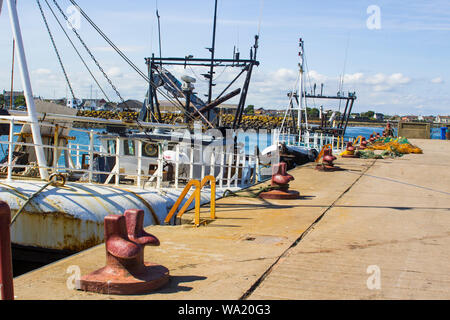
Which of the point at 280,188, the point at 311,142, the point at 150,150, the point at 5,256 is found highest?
the point at 150,150

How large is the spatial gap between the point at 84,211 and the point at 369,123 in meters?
191

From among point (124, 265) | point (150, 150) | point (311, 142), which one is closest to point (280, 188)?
point (150, 150)

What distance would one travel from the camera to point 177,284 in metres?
5.05

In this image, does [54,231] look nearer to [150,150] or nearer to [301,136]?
[150,150]

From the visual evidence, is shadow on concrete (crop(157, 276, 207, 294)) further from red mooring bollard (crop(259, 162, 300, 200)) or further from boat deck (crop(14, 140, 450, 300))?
red mooring bollard (crop(259, 162, 300, 200))

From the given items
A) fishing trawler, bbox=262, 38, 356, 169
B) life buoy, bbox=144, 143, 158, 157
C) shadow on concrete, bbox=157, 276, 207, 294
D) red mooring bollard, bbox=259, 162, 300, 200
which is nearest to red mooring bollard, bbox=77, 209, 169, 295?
shadow on concrete, bbox=157, 276, 207, 294

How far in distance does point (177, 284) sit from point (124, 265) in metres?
0.62

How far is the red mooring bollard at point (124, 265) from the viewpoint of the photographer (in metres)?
4.64

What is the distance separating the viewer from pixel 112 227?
4738 millimetres

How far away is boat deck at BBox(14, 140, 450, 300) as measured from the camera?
4.86m
